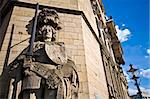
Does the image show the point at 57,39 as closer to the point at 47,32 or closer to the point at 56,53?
the point at 47,32

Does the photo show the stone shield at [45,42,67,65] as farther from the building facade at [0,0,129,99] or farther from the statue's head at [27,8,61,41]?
the building facade at [0,0,129,99]

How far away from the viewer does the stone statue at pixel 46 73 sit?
4.09 m

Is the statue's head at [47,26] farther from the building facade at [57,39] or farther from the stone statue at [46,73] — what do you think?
the building facade at [57,39]

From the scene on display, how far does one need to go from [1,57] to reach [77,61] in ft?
7.59

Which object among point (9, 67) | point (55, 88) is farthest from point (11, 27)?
point (55, 88)

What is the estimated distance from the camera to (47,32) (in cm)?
542

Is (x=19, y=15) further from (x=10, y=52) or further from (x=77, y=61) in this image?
(x=77, y=61)

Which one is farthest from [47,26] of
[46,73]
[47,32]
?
[46,73]

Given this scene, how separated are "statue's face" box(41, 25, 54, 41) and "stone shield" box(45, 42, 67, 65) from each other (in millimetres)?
420

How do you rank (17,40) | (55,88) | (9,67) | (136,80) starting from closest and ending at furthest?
(55,88), (9,67), (17,40), (136,80)

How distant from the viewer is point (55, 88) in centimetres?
404

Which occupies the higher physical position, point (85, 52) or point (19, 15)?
point (19, 15)

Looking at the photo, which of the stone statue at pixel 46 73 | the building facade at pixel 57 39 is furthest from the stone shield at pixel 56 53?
the building facade at pixel 57 39

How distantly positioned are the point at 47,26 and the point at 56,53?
120 centimetres
